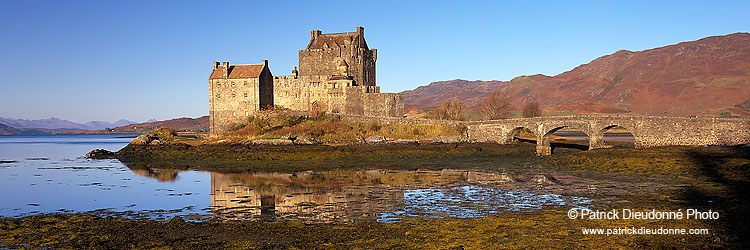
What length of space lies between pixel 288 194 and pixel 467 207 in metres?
8.21

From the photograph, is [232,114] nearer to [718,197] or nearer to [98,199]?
[98,199]

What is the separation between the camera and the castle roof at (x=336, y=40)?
7106 cm

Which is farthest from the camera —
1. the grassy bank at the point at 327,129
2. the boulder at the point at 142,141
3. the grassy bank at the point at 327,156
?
the grassy bank at the point at 327,129

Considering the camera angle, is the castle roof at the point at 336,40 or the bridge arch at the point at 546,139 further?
the castle roof at the point at 336,40

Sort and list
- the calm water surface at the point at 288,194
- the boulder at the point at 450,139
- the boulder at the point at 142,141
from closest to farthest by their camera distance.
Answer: the calm water surface at the point at 288,194 < the boulder at the point at 450,139 < the boulder at the point at 142,141

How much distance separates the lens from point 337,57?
70.6 metres

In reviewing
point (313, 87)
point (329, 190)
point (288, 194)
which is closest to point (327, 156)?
point (329, 190)

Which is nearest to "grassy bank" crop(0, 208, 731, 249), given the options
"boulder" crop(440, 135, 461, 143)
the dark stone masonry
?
"boulder" crop(440, 135, 461, 143)

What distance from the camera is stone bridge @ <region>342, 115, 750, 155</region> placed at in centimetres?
4169

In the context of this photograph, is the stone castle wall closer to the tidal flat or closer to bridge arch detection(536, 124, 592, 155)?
the tidal flat

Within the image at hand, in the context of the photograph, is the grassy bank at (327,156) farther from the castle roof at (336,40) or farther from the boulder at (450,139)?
the castle roof at (336,40)

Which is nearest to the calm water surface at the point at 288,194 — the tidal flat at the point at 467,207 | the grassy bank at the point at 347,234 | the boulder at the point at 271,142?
the tidal flat at the point at 467,207

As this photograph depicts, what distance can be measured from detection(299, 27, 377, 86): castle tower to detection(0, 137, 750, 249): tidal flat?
29738 mm

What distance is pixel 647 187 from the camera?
24281mm
